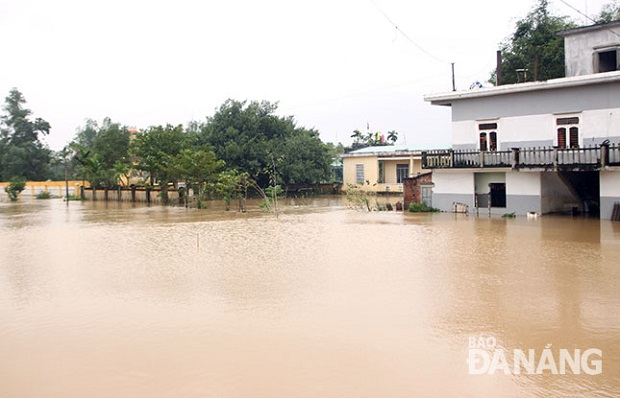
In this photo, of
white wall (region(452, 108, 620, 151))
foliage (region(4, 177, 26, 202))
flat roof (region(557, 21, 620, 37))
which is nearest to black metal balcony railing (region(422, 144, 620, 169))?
white wall (region(452, 108, 620, 151))

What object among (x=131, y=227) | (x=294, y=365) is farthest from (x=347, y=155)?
(x=294, y=365)

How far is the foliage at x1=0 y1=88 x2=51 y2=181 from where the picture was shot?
55156mm

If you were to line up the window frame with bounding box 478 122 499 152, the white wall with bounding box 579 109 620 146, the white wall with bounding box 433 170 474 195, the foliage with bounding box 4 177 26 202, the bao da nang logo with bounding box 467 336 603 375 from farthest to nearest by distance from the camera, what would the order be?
the foliage with bounding box 4 177 26 202
the white wall with bounding box 433 170 474 195
the window frame with bounding box 478 122 499 152
the white wall with bounding box 579 109 620 146
the bao da nang logo with bounding box 467 336 603 375

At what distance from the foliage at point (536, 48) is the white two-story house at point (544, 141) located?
339 inches

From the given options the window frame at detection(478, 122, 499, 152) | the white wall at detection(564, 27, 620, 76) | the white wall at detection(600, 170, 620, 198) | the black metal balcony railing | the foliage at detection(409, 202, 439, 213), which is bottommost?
the foliage at detection(409, 202, 439, 213)

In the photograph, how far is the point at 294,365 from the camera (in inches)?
278

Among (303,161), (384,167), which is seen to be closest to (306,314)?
(384,167)

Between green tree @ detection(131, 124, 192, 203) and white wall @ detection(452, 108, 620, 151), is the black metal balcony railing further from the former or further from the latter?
green tree @ detection(131, 124, 192, 203)

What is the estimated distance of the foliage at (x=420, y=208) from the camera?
26.0 metres

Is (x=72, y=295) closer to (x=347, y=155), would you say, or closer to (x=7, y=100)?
(x=347, y=155)

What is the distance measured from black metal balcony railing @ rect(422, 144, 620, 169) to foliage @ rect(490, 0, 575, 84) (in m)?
9.78

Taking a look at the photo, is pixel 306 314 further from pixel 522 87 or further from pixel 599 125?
pixel 522 87

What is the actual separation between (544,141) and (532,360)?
1699 cm

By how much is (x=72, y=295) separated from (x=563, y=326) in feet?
27.0
